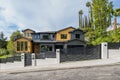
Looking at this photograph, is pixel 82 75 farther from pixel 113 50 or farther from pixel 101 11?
pixel 101 11

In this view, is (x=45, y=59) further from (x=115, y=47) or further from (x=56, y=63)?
(x=115, y=47)

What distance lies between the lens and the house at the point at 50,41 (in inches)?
2027

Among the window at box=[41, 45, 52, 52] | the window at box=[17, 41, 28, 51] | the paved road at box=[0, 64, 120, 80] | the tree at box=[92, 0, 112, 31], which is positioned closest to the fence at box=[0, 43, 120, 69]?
the paved road at box=[0, 64, 120, 80]

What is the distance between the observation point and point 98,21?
1815 inches

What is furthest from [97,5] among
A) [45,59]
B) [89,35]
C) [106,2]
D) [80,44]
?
[45,59]

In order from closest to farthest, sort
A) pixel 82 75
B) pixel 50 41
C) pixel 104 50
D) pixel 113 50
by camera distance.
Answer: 1. pixel 82 75
2. pixel 113 50
3. pixel 104 50
4. pixel 50 41

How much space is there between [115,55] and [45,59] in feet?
28.4

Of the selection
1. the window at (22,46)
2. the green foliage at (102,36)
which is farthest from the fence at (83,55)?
the window at (22,46)

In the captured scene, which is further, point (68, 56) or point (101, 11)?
point (101, 11)

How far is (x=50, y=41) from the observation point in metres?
53.2

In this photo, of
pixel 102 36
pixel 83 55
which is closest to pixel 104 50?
pixel 83 55

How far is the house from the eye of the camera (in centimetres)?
5148

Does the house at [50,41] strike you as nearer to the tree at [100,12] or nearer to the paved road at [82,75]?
the tree at [100,12]

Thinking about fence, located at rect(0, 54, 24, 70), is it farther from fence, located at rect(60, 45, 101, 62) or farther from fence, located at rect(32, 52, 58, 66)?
fence, located at rect(60, 45, 101, 62)
